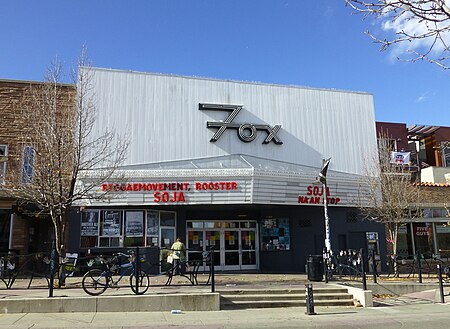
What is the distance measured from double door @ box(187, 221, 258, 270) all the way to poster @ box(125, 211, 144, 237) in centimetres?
321

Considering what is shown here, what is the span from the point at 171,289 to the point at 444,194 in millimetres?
16460

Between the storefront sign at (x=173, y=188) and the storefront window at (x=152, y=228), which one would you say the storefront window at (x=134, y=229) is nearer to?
Answer: the storefront window at (x=152, y=228)

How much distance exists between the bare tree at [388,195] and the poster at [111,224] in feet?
36.0

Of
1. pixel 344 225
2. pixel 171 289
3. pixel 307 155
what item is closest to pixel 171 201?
pixel 171 289

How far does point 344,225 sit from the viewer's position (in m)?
20.8

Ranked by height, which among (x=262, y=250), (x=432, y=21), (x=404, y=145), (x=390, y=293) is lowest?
(x=390, y=293)

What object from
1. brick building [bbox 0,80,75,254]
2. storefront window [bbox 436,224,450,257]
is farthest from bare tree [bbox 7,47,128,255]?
storefront window [bbox 436,224,450,257]

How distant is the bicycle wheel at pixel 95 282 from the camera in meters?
12.0

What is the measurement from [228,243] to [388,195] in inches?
314

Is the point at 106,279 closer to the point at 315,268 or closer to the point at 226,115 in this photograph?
the point at 315,268

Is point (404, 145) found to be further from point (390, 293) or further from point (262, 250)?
point (390, 293)

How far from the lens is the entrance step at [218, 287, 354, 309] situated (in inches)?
497

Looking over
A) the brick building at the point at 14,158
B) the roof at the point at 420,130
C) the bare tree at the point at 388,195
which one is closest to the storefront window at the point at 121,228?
the brick building at the point at 14,158

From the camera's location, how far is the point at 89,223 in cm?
1803
